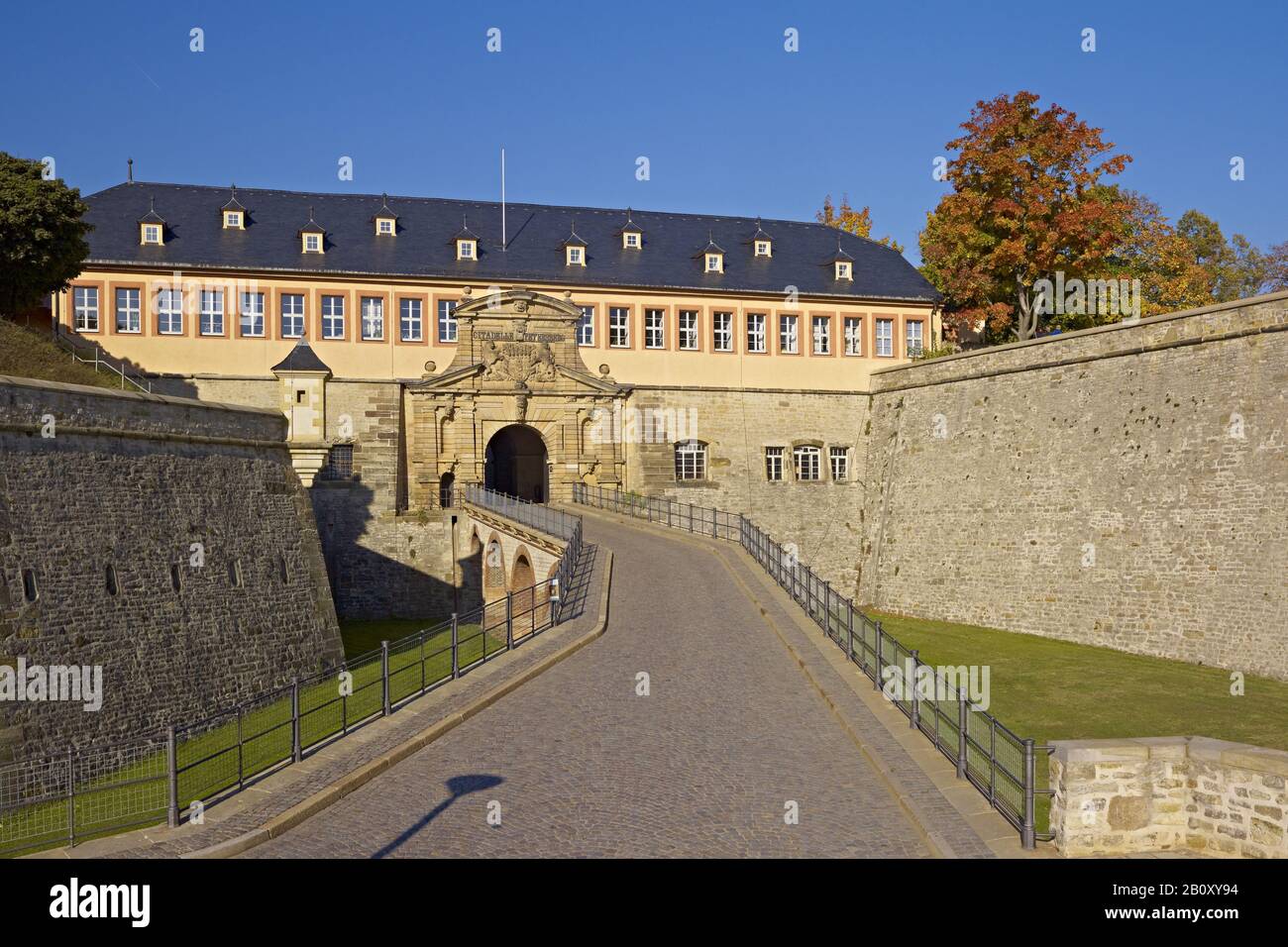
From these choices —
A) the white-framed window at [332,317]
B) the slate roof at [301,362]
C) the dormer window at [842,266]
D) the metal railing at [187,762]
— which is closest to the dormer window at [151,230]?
the white-framed window at [332,317]

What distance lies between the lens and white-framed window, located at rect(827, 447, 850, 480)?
142 ft

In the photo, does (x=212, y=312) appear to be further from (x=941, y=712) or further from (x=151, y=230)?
(x=941, y=712)

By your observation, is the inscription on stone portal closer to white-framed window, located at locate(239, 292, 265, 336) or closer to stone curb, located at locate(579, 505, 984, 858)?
white-framed window, located at locate(239, 292, 265, 336)

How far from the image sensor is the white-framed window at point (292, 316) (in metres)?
39.3

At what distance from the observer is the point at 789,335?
4362 centimetres

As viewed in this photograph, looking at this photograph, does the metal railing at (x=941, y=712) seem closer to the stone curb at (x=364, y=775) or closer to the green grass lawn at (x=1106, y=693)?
the green grass lawn at (x=1106, y=693)

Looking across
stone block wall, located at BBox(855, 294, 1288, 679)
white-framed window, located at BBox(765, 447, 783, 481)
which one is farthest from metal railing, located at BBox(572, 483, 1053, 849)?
white-framed window, located at BBox(765, 447, 783, 481)

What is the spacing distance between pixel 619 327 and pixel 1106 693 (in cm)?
2393

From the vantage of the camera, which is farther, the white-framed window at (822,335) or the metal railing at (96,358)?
the white-framed window at (822,335)

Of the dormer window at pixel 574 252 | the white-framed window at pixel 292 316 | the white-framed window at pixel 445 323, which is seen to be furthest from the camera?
the dormer window at pixel 574 252

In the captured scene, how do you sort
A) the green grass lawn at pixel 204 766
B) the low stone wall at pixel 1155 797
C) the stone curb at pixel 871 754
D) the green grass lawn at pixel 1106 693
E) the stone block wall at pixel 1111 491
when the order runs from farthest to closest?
the stone block wall at pixel 1111 491
the green grass lawn at pixel 1106 693
the green grass lawn at pixel 204 766
the stone curb at pixel 871 754
the low stone wall at pixel 1155 797

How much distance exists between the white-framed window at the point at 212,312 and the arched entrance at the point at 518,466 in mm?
12737

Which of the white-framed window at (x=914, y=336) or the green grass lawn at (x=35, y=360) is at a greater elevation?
the white-framed window at (x=914, y=336)
